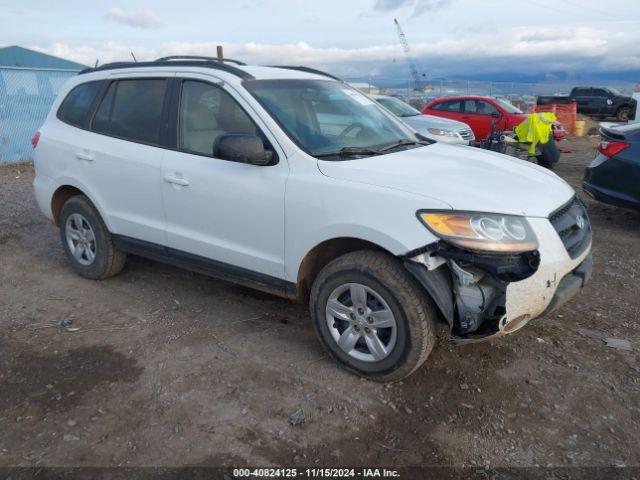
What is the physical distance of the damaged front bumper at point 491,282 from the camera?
282 cm

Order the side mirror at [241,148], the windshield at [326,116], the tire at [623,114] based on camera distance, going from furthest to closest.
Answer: the tire at [623,114] < the windshield at [326,116] < the side mirror at [241,148]

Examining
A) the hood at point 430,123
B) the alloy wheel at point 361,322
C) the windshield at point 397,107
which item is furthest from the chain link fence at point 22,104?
the alloy wheel at point 361,322

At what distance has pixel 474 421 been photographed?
2938 millimetres

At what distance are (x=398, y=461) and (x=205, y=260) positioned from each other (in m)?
2.00

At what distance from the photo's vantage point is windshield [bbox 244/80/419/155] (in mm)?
3527

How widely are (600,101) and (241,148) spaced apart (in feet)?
89.5

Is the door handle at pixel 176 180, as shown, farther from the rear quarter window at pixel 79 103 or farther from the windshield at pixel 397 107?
the windshield at pixel 397 107

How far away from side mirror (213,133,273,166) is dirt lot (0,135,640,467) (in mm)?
1319

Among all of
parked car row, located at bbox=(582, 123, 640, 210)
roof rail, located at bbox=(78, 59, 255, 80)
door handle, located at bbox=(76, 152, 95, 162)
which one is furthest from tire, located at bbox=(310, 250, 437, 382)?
parked car row, located at bbox=(582, 123, 640, 210)

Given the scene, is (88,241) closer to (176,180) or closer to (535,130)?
(176,180)

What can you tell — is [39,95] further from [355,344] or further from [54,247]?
[355,344]

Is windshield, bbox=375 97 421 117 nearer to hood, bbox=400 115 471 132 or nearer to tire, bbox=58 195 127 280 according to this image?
hood, bbox=400 115 471 132

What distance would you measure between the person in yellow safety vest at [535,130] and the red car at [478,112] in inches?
223

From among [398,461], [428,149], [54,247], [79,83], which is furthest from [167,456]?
[54,247]
